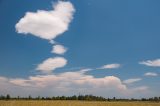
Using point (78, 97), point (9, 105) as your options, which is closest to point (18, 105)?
point (9, 105)

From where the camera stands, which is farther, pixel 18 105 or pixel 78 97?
pixel 78 97

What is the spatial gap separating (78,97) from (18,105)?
6778cm

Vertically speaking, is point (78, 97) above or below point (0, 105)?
above

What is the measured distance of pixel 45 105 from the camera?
28.5 metres

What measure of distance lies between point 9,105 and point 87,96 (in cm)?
7168

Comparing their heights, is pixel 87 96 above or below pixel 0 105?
above

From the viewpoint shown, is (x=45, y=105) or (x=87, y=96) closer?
(x=45, y=105)

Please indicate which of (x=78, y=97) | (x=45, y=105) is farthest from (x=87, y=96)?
(x=45, y=105)

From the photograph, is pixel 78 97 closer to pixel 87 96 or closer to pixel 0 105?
pixel 87 96

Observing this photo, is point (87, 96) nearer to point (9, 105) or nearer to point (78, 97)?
point (78, 97)

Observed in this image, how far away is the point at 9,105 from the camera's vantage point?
88.8 ft

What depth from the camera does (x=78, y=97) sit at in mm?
95000

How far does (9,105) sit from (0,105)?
1185mm

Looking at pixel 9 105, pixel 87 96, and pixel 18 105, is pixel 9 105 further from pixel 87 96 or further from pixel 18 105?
pixel 87 96
